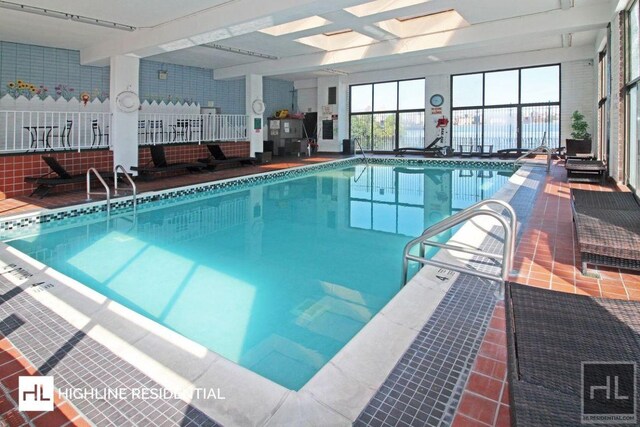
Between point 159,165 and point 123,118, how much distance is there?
1.20m

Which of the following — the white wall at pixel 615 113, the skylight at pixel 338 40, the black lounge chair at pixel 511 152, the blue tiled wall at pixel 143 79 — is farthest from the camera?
the black lounge chair at pixel 511 152

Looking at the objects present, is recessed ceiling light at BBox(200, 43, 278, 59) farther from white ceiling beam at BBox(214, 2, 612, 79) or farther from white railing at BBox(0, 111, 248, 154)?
white railing at BBox(0, 111, 248, 154)

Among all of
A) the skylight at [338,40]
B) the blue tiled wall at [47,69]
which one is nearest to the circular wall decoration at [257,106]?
the skylight at [338,40]

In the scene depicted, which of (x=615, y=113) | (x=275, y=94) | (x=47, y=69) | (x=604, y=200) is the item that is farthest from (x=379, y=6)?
A: (x=275, y=94)

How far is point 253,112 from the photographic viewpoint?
39.9 feet

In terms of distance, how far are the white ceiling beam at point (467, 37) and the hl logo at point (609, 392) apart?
25.5ft

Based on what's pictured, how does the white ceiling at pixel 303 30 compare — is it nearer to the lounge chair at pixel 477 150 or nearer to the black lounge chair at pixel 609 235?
the lounge chair at pixel 477 150

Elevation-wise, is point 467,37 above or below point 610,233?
above

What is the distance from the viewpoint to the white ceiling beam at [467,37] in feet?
24.4

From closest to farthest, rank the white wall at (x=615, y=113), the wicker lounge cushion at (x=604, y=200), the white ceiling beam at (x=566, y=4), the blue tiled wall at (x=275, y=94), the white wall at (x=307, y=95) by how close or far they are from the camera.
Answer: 1. the wicker lounge cushion at (x=604, y=200)
2. the white wall at (x=615, y=113)
3. the white ceiling beam at (x=566, y=4)
4. the blue tiled wall at (x=275, y=94)
5. the white wall at (x=307, y=95)

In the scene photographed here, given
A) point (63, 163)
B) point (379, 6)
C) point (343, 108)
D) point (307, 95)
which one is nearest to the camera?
point (379, 6)

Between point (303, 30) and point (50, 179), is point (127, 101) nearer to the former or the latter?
point (50, 179)

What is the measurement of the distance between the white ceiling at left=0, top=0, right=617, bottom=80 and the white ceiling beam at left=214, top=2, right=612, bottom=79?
0.7 inches

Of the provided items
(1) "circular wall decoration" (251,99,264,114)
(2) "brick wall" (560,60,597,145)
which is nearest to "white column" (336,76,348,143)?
(1) "circular wall decoration" (251,99,264,114)
